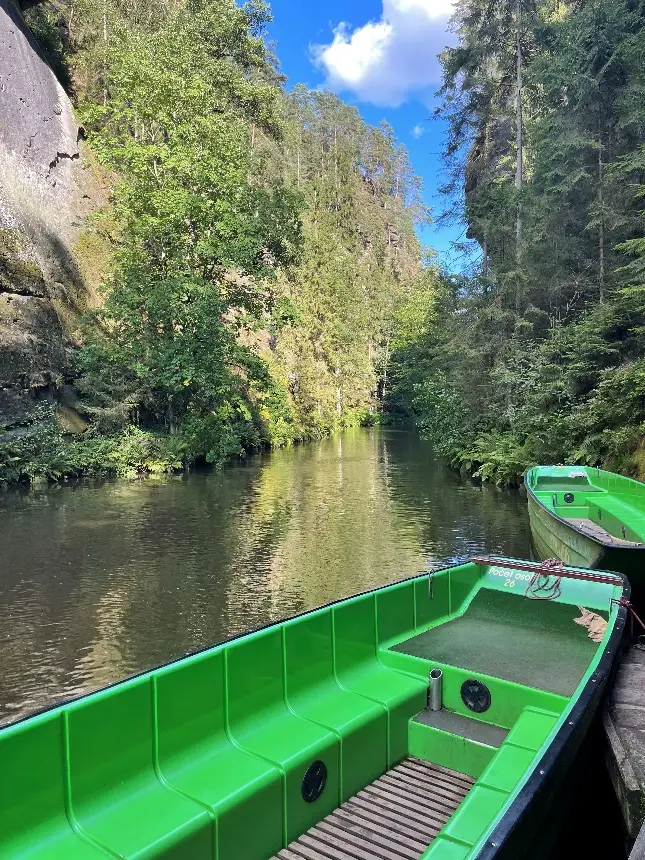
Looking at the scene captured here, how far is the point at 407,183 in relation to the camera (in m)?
97.6

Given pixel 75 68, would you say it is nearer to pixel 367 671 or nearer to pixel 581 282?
pixel 581 282

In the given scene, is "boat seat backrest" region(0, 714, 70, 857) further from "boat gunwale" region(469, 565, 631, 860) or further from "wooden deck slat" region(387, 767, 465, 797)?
"wooden deck slat" region(387, 767, 465, 797)

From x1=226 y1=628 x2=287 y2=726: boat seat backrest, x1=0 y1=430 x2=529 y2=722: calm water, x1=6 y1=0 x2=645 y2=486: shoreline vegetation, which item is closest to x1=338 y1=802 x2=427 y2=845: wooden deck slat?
x1=226 y1=628 x2=287 y2=726: boat seat backrest

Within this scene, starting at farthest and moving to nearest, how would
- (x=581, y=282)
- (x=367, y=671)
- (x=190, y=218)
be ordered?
(x=190, y=218), (x=581, y=282), (x=367, y=671)

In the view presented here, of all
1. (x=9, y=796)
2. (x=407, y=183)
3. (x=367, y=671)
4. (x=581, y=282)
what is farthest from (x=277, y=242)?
(x=407, y=183)

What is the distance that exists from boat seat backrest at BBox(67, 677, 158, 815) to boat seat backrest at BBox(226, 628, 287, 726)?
70 centimetres

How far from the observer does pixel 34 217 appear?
28.0 m

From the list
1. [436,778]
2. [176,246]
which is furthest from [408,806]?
[176,246]

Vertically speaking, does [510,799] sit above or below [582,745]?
above

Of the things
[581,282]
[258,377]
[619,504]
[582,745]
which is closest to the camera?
[582,745]

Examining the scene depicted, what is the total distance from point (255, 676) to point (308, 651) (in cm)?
64

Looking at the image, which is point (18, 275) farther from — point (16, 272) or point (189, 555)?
point (189, 555)

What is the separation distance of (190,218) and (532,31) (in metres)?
17.6

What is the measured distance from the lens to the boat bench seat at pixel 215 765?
3.79m
